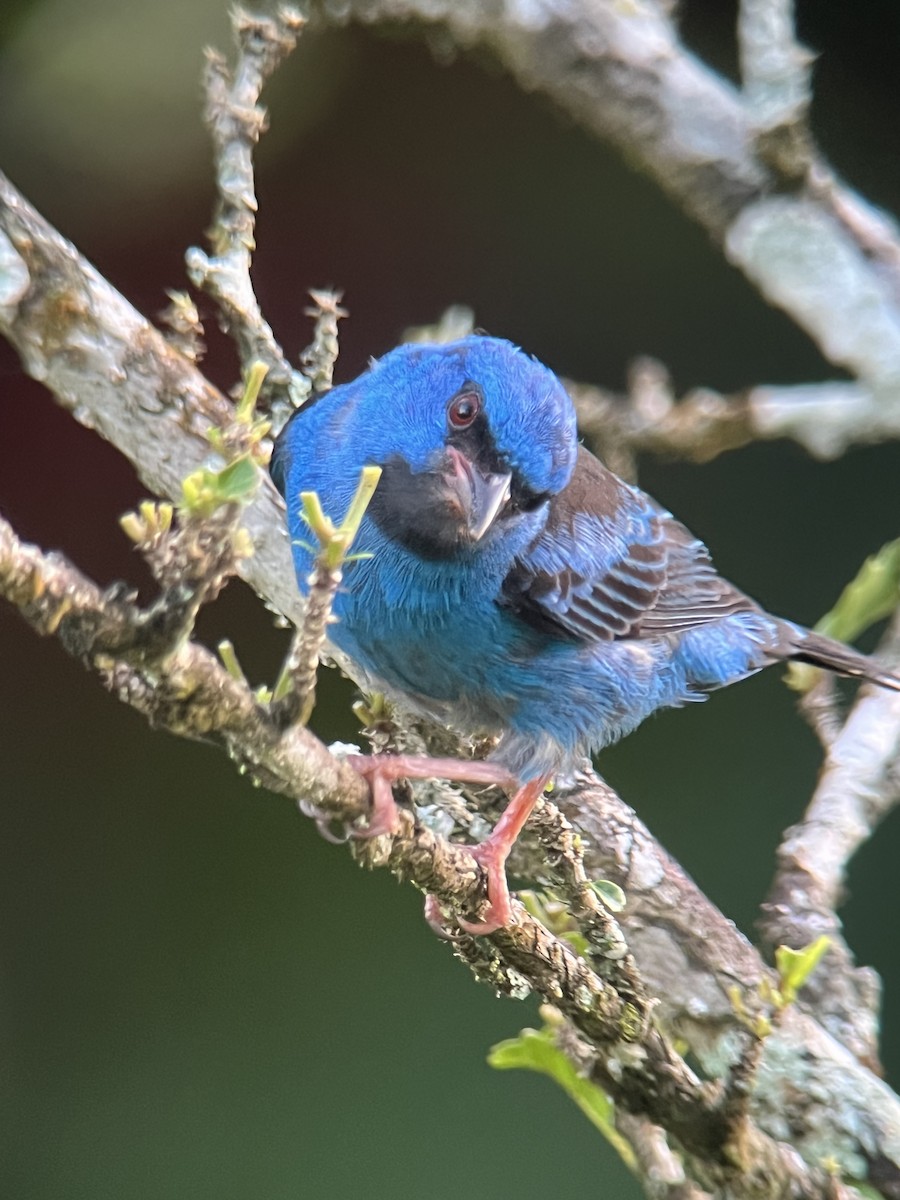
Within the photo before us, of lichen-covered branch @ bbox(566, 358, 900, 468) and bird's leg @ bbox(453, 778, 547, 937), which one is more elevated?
lichen-covered branch @ bbox(566, 358, 900, 468)

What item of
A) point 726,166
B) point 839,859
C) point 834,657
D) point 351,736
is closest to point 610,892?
point 839,859

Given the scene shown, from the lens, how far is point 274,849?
11.3ft

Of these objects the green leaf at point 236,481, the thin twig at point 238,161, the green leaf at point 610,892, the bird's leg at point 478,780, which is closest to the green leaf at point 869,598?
the bird's leg at point 478,780

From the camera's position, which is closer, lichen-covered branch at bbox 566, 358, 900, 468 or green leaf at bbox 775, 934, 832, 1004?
green leaf at bbox 775, 934, 832, 1004

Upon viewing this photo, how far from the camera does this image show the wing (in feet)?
7.00

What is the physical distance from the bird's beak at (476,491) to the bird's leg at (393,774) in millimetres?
320

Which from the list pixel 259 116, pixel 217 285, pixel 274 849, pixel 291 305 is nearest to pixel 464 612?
pixel 217 285

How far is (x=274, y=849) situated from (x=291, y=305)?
4.33ft

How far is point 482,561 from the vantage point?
2.02 m

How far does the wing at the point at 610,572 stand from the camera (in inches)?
84.0

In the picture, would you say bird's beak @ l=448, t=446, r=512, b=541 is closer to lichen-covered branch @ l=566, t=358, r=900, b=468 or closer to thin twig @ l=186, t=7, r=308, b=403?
thin twig @ l=186, t=7, r=308, b=403

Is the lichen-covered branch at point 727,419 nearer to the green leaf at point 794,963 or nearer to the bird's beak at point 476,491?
the bird's beak at point 476,491

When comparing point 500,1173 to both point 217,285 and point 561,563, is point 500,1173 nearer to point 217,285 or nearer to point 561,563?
point 561,563

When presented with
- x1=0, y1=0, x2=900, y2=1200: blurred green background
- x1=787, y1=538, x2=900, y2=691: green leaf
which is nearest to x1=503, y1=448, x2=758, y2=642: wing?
x1=787, y1=538, x2=900, y2=691: green leaf
